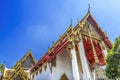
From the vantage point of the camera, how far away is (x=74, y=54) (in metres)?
11.4

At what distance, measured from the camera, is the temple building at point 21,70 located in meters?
15.1

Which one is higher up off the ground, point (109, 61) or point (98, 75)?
point (109, 61)

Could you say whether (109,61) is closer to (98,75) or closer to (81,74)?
(98,75)

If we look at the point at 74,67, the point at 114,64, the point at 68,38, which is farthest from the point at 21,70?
the point at 114,64

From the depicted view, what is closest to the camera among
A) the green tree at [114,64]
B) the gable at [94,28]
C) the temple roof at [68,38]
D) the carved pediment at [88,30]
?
the green tree at [114,64]

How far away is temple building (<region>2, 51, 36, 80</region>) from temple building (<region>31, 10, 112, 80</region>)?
1275mm

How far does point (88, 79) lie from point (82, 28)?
10.9ft

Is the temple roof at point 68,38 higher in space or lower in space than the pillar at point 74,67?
higher

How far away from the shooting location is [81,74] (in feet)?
40.8

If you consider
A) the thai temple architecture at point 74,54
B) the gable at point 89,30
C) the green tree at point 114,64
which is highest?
the gable at point 89,30

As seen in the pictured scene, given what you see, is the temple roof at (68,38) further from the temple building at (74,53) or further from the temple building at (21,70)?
the temple building at (21,70)

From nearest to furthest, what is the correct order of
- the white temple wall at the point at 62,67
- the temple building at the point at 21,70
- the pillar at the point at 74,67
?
the pillar at the point at 74,67, the white temple wall at the point at 62,67, the temple building at the point at 21,70

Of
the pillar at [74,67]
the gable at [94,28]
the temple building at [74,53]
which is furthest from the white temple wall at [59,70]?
the gable at [94,28]

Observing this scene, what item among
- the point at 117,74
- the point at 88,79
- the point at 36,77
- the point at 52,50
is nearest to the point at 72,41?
the point at 52,50
